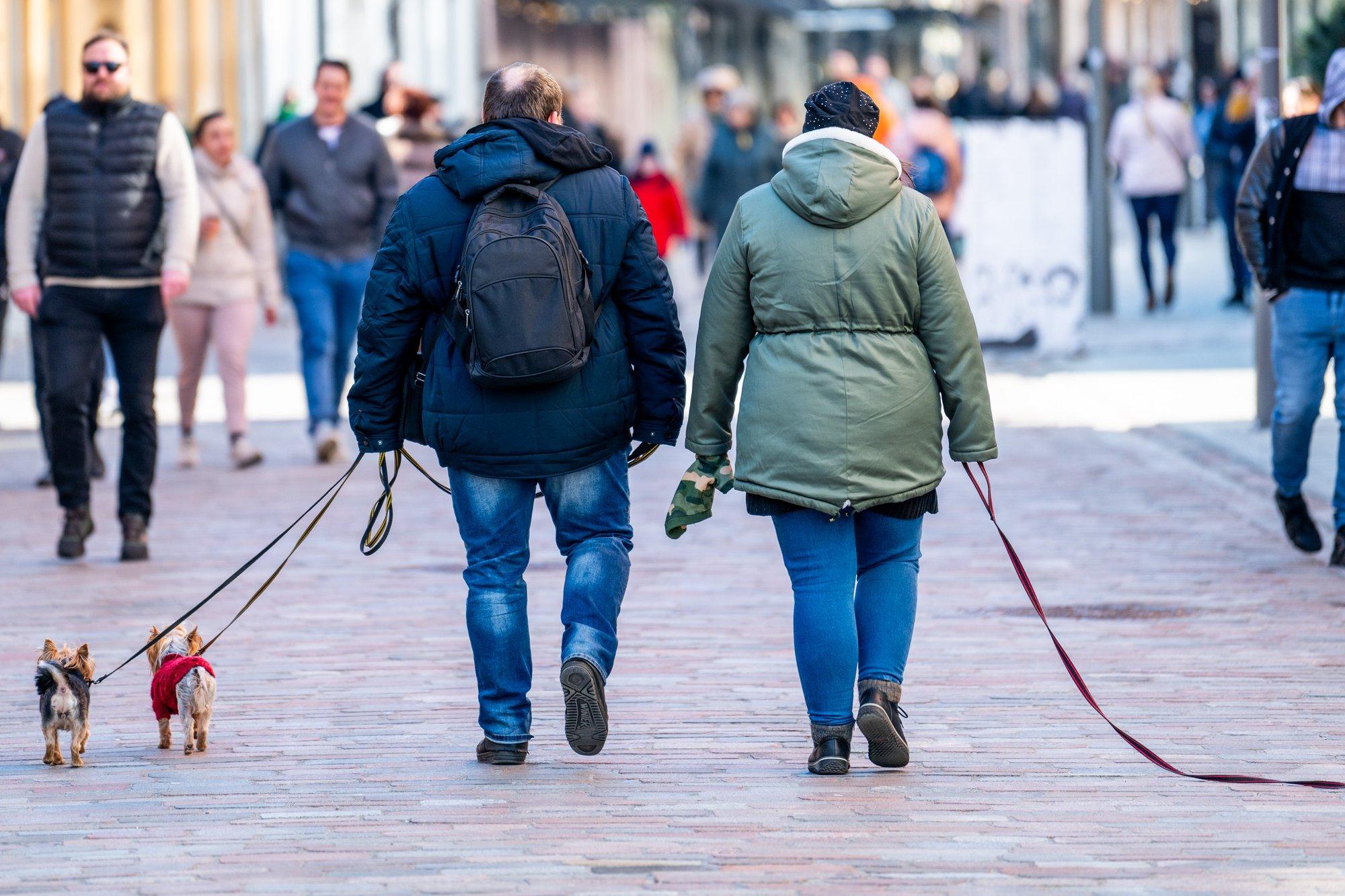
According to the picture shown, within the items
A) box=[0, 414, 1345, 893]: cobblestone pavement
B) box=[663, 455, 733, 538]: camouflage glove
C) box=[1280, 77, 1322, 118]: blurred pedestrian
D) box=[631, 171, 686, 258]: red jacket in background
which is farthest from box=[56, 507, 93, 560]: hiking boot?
box=[631, 171, 686, 258]: red jacket in background

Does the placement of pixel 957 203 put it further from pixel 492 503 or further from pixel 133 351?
pixel 492 503

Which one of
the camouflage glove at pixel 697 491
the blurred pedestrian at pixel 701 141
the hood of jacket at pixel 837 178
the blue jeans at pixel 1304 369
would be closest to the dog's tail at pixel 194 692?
the camouflage glove at pixel 697 491

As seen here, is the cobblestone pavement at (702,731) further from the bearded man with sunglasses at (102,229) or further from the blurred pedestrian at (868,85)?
the blurred pedestrian at (868,85)

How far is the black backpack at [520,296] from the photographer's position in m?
5.71

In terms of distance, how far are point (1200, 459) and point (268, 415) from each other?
19.4ft

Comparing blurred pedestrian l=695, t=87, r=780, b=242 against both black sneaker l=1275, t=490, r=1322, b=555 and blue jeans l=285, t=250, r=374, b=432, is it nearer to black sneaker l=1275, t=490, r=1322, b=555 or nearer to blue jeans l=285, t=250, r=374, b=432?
blue jeans l=285, t=250, r=374, b=432

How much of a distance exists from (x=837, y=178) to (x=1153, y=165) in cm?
1592

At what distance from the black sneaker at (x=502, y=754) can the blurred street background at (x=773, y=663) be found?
0.15 ft

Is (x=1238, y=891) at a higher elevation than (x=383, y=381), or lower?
lower

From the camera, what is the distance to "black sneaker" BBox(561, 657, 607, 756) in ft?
19.1

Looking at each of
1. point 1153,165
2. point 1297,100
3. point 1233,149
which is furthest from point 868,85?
point 1297,100

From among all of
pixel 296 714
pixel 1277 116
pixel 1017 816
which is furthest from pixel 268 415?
pixel 1017 816

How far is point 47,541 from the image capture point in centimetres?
1038

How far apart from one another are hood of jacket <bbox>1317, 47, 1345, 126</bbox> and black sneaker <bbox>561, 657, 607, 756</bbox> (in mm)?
4231
